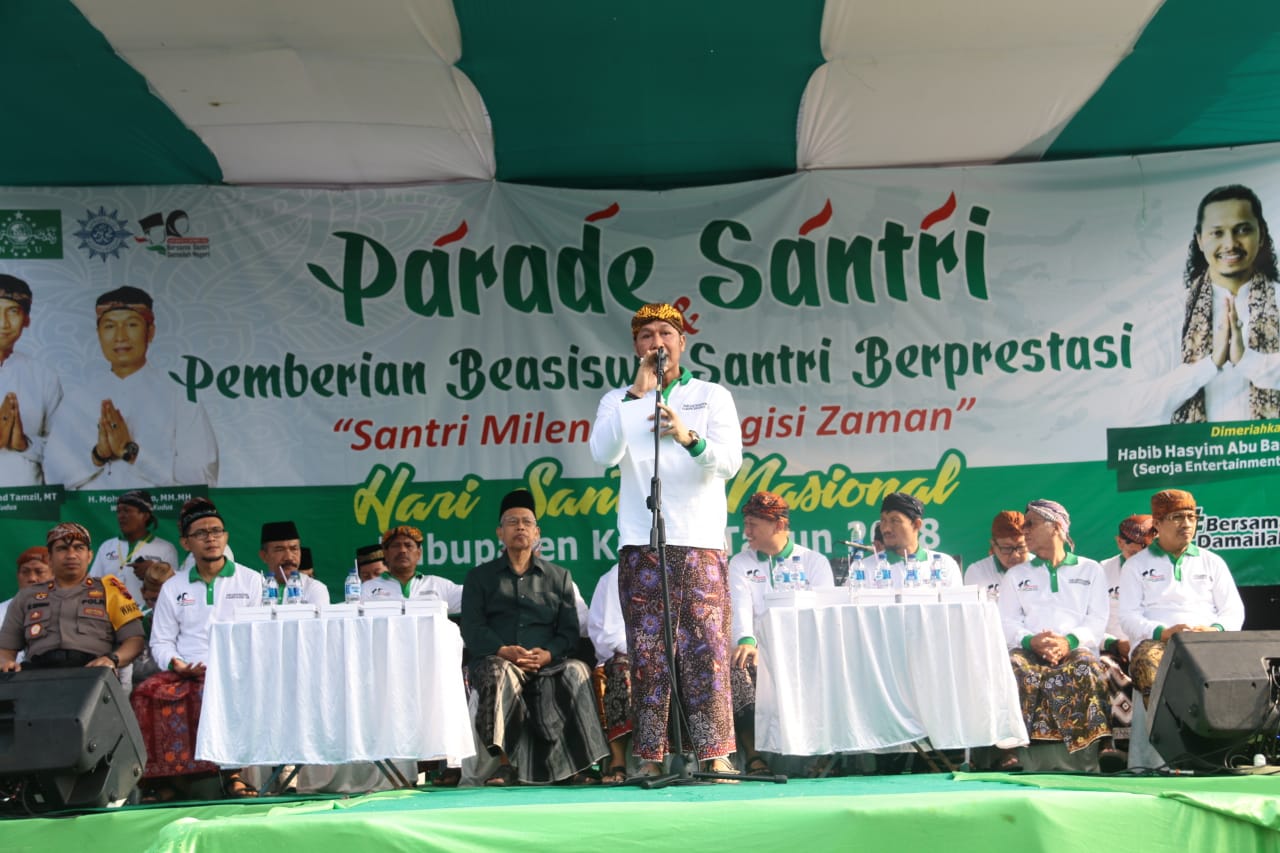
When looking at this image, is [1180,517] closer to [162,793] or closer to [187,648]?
[187,648]

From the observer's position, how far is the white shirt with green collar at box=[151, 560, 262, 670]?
599 centimetres

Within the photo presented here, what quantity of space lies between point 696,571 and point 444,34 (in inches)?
96.1

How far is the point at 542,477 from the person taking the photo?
22.7ft

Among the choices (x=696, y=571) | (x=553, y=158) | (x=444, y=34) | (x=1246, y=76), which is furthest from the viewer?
(x=553, y=158)

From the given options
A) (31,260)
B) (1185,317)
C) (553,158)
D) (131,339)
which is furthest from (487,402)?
(1185,317)

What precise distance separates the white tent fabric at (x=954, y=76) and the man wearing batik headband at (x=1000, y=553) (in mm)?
1843

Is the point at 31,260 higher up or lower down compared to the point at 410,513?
higher up

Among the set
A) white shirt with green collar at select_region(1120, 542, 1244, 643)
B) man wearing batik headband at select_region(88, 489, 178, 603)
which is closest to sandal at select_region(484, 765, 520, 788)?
man wearing batik headband at select_region(88, 489, 178, 603)

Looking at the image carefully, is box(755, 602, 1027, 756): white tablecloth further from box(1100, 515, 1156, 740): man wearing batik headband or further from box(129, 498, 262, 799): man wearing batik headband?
box(129, 498, 262, 799): man wearing batik headband

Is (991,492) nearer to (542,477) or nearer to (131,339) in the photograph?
(542,477)

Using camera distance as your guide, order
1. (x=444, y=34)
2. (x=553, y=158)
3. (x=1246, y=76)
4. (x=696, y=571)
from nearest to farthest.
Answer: (x=696, y=571)
(x=444, y=34)
(x=1246, y=76)
(x=553, y=158)

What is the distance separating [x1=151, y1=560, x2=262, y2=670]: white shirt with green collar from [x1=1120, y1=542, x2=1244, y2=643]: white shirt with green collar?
388 cm

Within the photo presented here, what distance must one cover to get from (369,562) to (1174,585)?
12.4 feet

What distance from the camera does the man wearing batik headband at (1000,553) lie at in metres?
6.65
